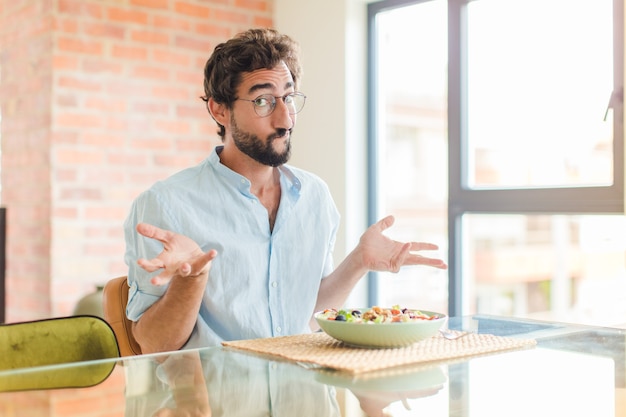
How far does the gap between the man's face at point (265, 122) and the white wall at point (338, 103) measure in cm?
134

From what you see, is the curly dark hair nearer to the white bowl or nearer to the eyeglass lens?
the eyeglass lens

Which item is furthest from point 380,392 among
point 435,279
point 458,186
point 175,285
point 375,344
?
point 435,279

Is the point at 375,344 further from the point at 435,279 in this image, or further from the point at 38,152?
the point at 435,279

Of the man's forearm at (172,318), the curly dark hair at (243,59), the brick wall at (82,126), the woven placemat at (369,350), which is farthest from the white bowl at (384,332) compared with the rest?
the brick wall at (82,126)

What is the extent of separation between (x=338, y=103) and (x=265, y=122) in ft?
4.74

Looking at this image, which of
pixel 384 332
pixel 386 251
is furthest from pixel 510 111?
pixel 384 332

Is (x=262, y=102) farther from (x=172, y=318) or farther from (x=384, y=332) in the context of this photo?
(x=384, y=332)

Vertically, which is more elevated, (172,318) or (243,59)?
(243,59)

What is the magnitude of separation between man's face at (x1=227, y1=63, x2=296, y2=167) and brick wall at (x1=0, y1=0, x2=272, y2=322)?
A: 47.2 inches

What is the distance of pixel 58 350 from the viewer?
4.98 ft

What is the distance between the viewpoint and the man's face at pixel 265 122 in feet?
6.95

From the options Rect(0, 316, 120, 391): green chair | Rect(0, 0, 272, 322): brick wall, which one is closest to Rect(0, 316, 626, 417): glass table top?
Rect(0, 316, 120, 391): green chair

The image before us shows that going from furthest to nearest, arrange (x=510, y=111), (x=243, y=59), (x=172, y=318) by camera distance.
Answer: (x=510, y=111), (x=243, y=59), (x=172, y=318)

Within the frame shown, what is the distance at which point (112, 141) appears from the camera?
3258mm
